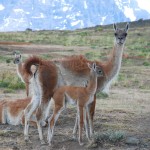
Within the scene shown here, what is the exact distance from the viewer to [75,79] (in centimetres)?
1134

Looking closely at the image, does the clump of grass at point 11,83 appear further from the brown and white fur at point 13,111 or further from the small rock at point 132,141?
the small rock at point 132,141

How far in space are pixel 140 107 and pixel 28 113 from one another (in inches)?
191

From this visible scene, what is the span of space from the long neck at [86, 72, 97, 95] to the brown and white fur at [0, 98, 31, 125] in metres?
2.03

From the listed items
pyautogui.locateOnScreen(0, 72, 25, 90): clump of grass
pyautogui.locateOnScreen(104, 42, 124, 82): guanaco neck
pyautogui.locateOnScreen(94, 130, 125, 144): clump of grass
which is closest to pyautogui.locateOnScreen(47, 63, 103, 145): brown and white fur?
pyautogui.locateOnScreen(94, 130, 125, 144): clump of grass

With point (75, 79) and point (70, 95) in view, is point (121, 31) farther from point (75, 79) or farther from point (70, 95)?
point (70, 95)

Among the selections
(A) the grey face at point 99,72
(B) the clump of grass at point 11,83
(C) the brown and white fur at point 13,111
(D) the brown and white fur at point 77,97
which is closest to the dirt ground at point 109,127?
(C) the brown and white fur at point 13,111

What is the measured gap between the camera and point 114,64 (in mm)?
11750

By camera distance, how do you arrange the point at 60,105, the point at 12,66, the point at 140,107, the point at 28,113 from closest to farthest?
1. the point at 60,105
2. the point at 28,113
3. the point at 140,107
4. the point at 12,66

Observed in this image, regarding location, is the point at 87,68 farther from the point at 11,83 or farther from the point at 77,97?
the point at 11,83

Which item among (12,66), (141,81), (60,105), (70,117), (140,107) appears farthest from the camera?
(12,66)

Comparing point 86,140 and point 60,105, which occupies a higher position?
point 60,105

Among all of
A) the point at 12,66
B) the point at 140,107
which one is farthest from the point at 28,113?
→ the point at 12,66

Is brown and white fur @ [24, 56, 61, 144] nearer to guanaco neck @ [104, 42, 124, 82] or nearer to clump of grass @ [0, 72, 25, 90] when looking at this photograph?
guanaco neck @ [104, 42, 124, 82]

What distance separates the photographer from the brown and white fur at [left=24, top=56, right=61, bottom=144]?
1080cm
